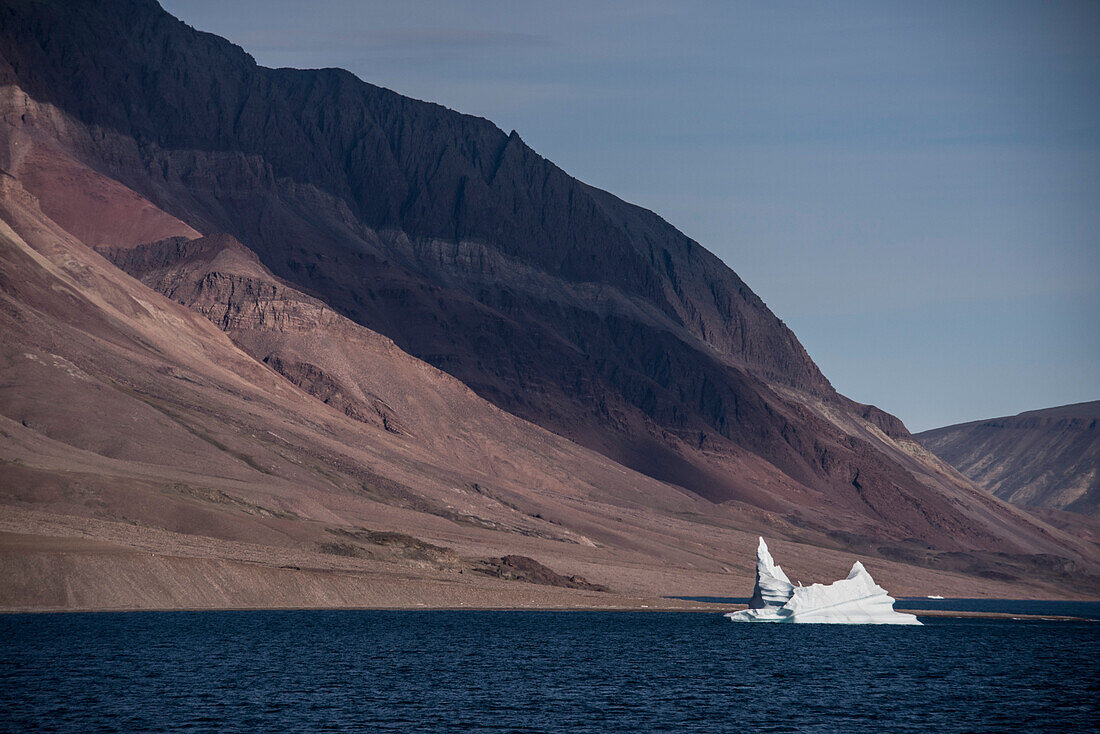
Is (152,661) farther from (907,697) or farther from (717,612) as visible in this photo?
(717,612)

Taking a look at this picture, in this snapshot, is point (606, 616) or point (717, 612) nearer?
point (606, 616)

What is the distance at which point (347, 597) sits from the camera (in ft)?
368

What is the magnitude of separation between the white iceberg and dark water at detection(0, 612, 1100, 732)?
6.57ft

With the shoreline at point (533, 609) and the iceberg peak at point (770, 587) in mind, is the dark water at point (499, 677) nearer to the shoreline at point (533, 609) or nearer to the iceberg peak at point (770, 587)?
the shoreline at point (533, 609)

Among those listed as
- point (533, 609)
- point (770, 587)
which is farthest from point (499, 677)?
point (533, 609)

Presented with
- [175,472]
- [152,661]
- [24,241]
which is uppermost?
[24,241]

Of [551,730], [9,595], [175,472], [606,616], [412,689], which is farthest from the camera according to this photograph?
[175,472]

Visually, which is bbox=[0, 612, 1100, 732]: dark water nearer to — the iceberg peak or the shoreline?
the shoreline

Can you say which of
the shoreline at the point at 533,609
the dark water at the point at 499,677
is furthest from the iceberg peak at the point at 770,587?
the shoreline at the point at 533,609

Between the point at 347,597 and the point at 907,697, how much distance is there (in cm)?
5742

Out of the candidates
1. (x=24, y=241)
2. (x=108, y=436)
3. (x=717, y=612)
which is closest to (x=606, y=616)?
(x=717, y=612)

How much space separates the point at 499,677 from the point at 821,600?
144 ft

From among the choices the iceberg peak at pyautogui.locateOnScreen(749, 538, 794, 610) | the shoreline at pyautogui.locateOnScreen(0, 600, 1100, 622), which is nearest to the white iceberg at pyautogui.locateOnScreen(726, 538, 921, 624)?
the iceberg peak at pyautogui.locateOnScreen(749, 538, 794, 610)

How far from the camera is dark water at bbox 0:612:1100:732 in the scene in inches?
2190
